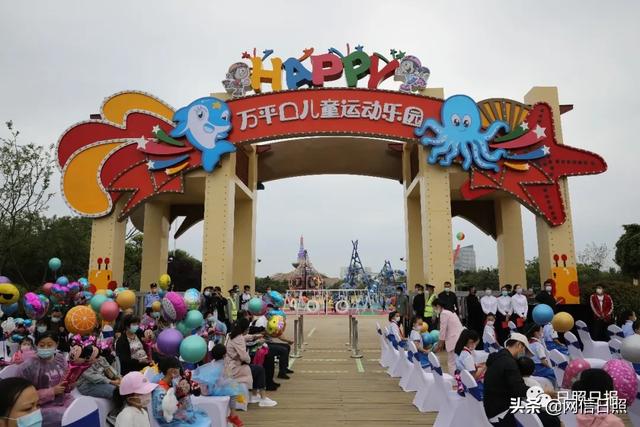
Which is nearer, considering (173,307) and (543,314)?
(173,307)

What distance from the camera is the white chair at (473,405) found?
171 inches

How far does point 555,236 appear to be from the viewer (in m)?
12.6

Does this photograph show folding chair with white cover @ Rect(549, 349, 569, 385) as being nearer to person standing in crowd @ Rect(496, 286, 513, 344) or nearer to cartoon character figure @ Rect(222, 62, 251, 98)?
person standing in crowd @ Rect(496, 286, 513, 344)

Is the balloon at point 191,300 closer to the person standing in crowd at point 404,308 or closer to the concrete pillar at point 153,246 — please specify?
the person standing in crowd at point 404,308

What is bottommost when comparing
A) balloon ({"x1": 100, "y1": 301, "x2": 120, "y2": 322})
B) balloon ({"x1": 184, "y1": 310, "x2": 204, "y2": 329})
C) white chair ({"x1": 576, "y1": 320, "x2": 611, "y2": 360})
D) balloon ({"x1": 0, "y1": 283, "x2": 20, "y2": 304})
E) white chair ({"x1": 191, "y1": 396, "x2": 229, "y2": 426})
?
white chair ({"x1": 191, "y1": 396, "x2": 229, "y2": 426})

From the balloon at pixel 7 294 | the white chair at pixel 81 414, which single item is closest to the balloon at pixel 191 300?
the balloon at pixel 7 294

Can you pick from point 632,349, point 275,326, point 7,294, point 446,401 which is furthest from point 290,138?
point 632,349

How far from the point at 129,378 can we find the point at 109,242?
1077 centimetres

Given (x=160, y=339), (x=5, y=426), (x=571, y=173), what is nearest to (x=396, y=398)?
(x=160, y=339)

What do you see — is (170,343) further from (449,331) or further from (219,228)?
(219,228)

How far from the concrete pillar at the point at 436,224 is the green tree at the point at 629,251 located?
24.3 meters

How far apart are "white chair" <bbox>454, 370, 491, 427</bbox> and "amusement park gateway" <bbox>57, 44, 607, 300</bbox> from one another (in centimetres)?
770

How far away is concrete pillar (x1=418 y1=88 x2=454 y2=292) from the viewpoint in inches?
479

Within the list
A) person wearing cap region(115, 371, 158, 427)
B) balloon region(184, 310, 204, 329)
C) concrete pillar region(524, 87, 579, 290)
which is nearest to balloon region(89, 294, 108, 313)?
balloon region(184, 310, 204, 329)
